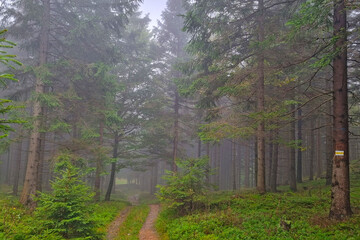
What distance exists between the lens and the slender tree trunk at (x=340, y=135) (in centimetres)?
754

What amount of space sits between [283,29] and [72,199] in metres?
13.2

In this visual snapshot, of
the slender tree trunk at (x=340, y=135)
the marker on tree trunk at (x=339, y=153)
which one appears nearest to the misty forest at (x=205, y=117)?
the slender tree trunk at (x=340, y=135)

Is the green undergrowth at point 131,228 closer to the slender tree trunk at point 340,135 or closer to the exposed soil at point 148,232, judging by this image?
the exposed soil at point 148,232

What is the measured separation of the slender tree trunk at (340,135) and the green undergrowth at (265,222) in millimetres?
466

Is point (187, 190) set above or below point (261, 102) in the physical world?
below

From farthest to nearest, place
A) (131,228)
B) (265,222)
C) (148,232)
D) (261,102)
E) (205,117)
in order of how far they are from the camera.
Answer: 1. (205,117)
2. (261,102)
3. (131,228)
4. (148,232)
5. (265,222)

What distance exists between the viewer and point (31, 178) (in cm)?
1253

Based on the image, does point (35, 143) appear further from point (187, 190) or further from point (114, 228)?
point (187, 190)

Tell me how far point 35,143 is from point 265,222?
12.8m

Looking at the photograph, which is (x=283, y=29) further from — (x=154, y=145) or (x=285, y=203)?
(x=154, y=145)

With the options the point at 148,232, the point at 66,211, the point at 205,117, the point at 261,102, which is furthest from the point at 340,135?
the point at 66,211

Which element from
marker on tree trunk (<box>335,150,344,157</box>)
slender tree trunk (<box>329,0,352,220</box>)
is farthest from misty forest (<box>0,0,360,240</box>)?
marker on tree trunk (<box>335,150,344,157</box>)

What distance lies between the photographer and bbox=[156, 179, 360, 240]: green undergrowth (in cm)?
692

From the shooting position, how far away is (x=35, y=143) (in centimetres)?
1297
